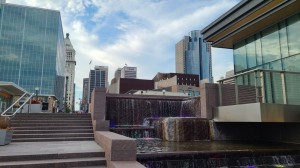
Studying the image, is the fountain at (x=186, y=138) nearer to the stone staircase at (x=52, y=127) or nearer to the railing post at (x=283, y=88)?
the stone staircase at (x=52, y=127)

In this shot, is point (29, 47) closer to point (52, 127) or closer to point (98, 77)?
point (98, 77)

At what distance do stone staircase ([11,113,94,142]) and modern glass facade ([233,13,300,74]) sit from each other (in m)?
12.3

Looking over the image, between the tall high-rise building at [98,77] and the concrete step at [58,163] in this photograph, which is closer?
the concrete step at [58,163]

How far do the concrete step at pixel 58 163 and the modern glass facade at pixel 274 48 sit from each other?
13.1 meters

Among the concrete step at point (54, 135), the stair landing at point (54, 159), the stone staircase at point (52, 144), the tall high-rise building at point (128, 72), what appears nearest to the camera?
the stair landing at point (54, 159)

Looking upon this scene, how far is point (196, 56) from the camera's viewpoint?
178 m

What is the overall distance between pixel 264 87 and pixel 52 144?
400 inches

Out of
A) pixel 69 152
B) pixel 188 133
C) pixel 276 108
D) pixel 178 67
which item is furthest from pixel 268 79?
pixel 178 67

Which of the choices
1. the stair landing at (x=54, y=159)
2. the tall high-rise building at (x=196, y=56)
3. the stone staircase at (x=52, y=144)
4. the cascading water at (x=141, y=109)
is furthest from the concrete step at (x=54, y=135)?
the tall high-rise building at (x=196, y=56)

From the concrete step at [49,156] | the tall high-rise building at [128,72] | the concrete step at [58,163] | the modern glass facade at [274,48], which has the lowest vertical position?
the concrete step at [58,163]

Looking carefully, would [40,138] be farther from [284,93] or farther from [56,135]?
[284,93]

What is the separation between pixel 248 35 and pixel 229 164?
12764mm

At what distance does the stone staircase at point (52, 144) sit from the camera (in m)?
7.52

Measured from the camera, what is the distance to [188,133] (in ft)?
45.7
